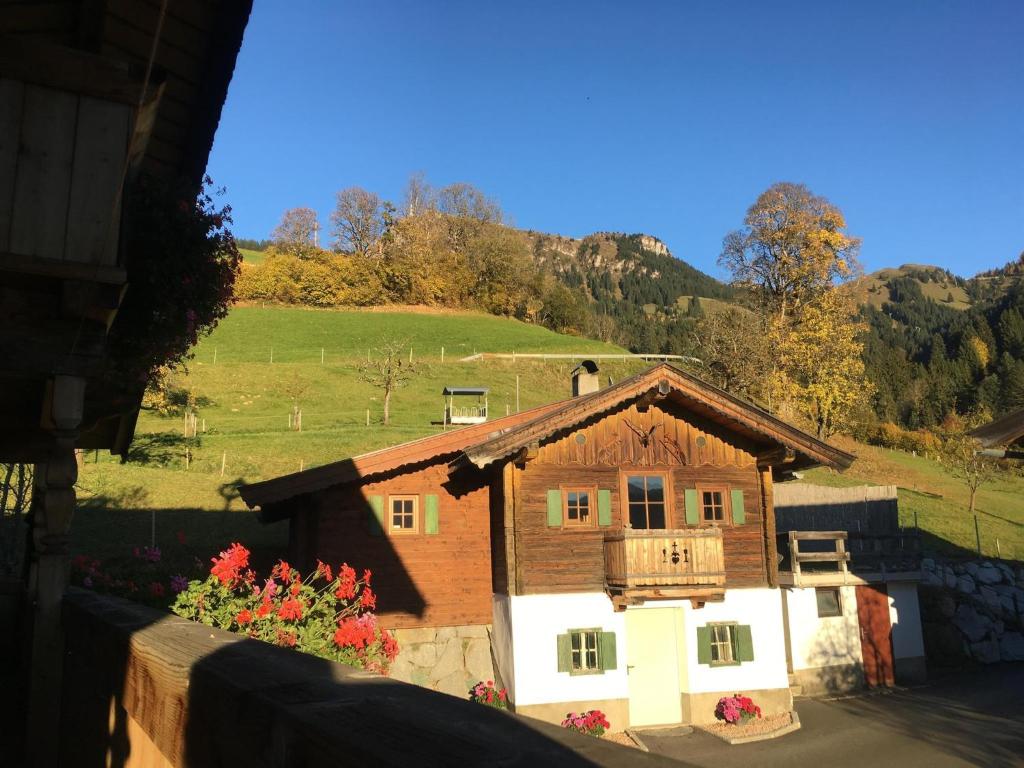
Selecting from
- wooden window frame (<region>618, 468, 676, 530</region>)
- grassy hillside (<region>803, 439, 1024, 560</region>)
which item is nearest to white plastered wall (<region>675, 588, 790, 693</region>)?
wooden window frame (<region>618, 468, 676, 530</region>)

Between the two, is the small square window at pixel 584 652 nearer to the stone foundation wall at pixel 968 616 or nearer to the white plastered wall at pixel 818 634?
the white plastered wall at pixel 818 634

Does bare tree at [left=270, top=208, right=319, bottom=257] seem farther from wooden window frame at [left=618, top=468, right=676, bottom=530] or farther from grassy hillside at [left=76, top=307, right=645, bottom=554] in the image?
wooden window frame at [left=618, top=468, right=676, bottom=530]

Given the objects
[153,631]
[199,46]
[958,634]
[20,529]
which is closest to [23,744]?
[153,631]

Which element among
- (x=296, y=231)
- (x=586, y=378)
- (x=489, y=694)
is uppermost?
(x=296, y=231)

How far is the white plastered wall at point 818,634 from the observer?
22.0 meters

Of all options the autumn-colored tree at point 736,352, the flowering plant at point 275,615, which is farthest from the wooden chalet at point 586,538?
the autumn-colored tree at point 736,352

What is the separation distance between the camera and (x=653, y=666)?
1952 cm

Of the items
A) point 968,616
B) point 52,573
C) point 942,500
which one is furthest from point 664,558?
point 942,500

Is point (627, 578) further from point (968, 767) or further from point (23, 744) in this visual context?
point (23, 744)

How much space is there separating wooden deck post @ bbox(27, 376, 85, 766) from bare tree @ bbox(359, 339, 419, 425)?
37.2 metres

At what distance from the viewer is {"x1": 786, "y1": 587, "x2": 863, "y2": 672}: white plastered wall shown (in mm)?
22000

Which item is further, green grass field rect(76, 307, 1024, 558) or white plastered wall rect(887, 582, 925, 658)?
green grass field rect(76, 307, 1024, 558)

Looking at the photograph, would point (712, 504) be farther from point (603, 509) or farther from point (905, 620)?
point (905, 620)

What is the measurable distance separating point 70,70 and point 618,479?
15.8 metres
